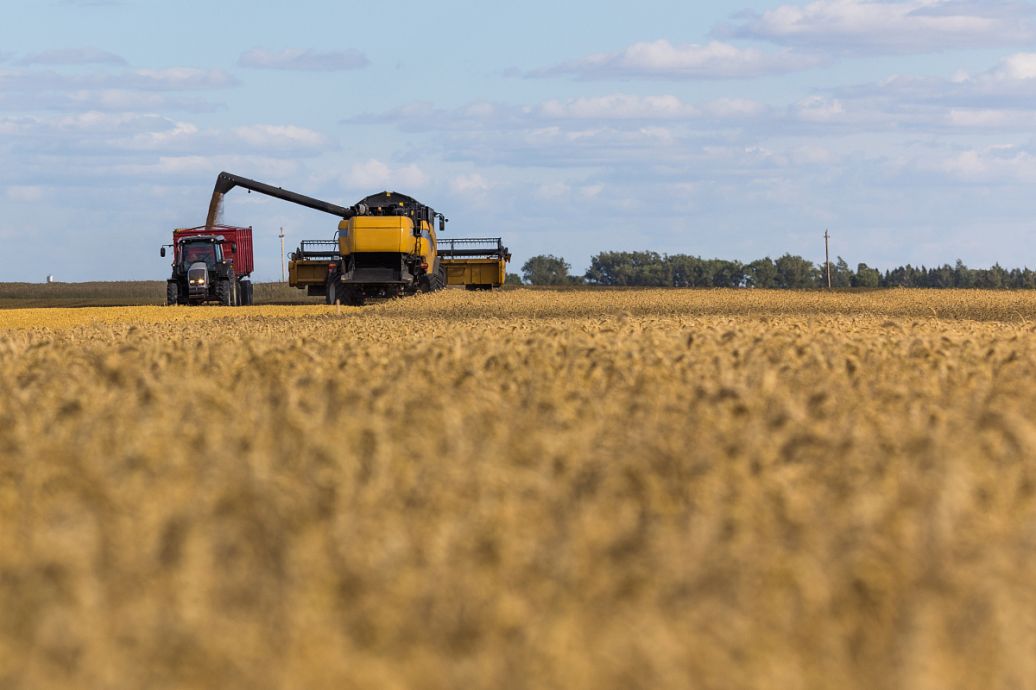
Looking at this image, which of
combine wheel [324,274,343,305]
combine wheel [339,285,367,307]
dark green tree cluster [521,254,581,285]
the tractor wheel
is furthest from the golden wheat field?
dark green tree cluster [521,254,581,285]

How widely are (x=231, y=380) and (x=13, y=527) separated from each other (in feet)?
13.0

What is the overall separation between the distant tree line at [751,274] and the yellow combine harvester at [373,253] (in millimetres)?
92845

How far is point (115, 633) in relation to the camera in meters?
3.49

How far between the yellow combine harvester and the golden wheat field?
3705 cm

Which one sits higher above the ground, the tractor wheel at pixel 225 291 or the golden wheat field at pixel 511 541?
the tractor wheel at pixel 225 291

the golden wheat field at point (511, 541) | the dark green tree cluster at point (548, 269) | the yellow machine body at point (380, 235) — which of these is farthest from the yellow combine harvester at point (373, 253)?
the dark green tree cluster at point (548, 269)

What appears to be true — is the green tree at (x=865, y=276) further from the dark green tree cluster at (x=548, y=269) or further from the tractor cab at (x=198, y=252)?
the tractor cab at (x=198, y=252)

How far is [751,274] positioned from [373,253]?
365ft

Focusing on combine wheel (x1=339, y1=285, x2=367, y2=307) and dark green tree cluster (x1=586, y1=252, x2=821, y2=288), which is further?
dark green tree cluster (x1=586, y1=252, x2=821, y2=288)

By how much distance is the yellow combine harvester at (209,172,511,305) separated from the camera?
4428 centimetres

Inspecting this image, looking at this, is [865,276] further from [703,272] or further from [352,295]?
[352,295]

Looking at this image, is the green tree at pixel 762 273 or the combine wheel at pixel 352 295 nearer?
the combine wheel at pixel 352 295

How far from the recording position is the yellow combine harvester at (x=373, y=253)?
145ft

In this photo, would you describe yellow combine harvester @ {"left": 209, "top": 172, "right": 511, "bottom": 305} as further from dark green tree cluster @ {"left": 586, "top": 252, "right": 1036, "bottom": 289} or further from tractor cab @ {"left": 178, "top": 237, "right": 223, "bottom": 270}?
dark green tree cluster @ {"left": 586, "top": 252, "right": 1036, "bottom": 289}
